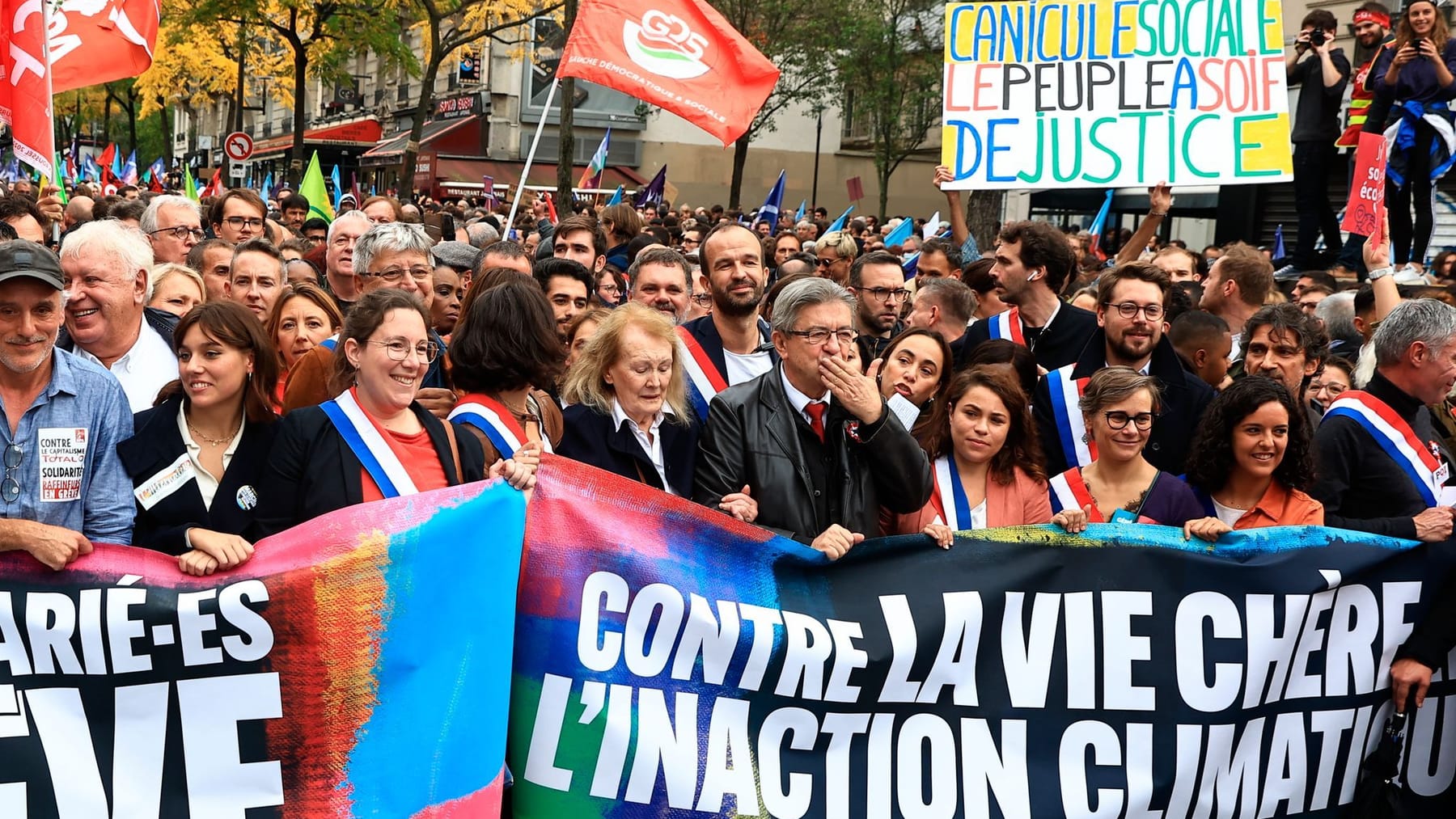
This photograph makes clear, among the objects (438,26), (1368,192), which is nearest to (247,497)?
(1368,192)

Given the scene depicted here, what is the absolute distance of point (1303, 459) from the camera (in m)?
4.94

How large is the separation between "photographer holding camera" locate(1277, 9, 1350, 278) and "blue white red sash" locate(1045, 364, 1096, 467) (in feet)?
24.0

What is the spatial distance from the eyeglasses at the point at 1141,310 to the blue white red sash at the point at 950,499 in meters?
1.14

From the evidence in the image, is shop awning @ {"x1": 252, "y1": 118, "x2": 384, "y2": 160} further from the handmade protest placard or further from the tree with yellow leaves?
the handmade protest placard

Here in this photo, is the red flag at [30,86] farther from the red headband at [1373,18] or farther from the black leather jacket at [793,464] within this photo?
the red headband at [1373,18]

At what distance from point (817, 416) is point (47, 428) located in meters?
A: 2.26

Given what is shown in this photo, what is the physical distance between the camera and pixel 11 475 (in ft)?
12.9

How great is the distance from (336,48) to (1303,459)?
28.0m

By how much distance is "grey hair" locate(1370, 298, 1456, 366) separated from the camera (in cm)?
509

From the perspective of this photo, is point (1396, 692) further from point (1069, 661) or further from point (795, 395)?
point (795, 395)

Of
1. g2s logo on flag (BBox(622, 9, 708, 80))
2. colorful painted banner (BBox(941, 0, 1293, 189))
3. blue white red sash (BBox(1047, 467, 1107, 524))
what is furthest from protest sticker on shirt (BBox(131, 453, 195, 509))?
g2s logo on flag (BBox(622, 9, 708, 80))

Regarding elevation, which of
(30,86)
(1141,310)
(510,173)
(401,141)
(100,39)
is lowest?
(1141,310)

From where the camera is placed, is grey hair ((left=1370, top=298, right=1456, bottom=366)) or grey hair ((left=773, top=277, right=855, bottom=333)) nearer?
grey hair ((left=773, top=277, right=855, bottom=333))

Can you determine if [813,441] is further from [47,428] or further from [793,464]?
[47,428]
